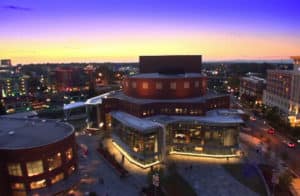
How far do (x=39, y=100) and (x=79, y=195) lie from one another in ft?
297

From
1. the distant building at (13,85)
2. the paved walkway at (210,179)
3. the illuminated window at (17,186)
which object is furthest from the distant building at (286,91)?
the distant building at (13,85)

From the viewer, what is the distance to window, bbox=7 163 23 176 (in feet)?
110

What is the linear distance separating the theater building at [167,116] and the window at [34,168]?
64.5 feet

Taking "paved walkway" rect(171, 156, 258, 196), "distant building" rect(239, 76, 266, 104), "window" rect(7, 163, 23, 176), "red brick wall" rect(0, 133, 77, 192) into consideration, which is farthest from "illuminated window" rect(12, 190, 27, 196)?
"distant building" rect(239, 76, 266, 104)

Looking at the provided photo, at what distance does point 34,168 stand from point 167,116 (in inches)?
Result: 1312

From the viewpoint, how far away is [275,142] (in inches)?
2411

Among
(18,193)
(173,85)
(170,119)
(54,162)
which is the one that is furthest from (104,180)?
(173,85)

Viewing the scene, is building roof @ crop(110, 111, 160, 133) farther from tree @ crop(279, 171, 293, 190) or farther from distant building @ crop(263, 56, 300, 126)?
distant building @ crop(263, 56, 300, 126)

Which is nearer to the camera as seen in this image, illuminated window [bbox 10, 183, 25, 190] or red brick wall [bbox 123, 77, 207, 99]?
illuminated window [bbox 10, 183, 25, 190]

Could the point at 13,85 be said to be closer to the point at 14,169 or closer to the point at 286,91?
the point at 14,169

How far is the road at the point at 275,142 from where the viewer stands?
163 ft

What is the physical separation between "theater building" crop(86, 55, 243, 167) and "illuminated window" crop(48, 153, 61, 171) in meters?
16.9

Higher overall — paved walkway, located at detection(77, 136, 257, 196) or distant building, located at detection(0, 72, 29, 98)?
distant building, located at detection(0, 72, 29, 98)

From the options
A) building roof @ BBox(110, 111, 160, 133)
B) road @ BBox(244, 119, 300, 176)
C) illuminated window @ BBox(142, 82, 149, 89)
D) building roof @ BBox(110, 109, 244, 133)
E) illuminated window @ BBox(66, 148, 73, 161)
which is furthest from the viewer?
illuminated window @ BBox(142, 82, 149, 89)
